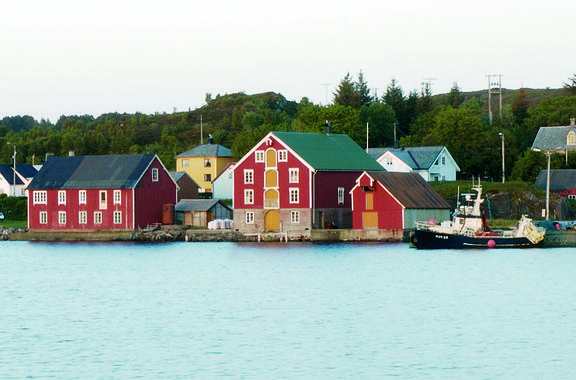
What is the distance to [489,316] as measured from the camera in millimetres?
39344

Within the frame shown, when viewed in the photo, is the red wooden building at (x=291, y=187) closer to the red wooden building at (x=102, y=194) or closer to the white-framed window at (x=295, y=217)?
the white-framed window at (x=295, y=217)

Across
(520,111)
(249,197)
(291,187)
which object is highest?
(520,111)

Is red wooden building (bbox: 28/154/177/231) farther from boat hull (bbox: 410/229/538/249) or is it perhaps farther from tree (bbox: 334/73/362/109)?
tree (bbox: 334/73/362/109)

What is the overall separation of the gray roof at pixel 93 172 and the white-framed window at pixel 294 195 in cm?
1202

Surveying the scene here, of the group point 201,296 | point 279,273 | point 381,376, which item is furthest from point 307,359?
point 279,273

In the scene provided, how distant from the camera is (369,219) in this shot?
252 ft

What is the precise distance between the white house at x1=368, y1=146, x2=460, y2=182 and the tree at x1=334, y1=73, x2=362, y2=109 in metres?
39.9

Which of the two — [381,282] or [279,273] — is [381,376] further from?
[279,273]

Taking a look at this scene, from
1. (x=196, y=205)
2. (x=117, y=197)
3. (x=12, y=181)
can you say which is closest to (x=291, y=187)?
(x=196, y=205)

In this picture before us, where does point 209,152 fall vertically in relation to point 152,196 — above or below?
above

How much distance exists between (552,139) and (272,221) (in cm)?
4259

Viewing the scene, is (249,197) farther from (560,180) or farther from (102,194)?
(560,180)

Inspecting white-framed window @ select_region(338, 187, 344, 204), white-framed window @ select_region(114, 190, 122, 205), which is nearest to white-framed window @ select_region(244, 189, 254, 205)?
white-framed window @ select_region(338, 187, 344, 204)

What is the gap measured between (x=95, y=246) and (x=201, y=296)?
3449 cm
